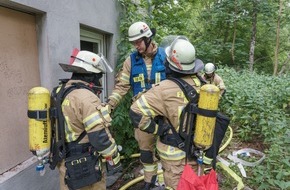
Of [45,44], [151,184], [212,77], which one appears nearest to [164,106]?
[151,184]

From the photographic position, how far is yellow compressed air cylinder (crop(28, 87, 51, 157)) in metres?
2.17

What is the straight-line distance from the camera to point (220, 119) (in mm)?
2426

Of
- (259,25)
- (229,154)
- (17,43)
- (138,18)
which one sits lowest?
(229,154)

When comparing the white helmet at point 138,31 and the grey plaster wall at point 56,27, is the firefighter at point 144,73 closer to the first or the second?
the white helmet at point 138,31

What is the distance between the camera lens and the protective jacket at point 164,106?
7.43 feet

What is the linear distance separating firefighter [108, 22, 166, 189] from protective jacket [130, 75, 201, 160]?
0.87 metres

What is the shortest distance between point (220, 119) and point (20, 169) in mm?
2094

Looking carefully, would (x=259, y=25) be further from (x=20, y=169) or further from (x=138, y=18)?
(x=20, y=169)

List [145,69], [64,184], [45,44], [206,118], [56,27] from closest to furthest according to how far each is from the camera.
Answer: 1. [206,118]
2. [64,184]
3. [45,44]
4. [56,27]
5. [145,69]

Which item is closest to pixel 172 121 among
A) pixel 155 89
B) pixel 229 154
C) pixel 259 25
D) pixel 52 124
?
pixel 155 89

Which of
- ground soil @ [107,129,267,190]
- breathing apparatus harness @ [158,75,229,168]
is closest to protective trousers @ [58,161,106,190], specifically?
breathing apparatus harness @ [158,75,229,168]

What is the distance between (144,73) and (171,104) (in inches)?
48.2

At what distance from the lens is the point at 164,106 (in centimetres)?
231

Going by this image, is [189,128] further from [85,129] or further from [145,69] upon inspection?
[145,69]
